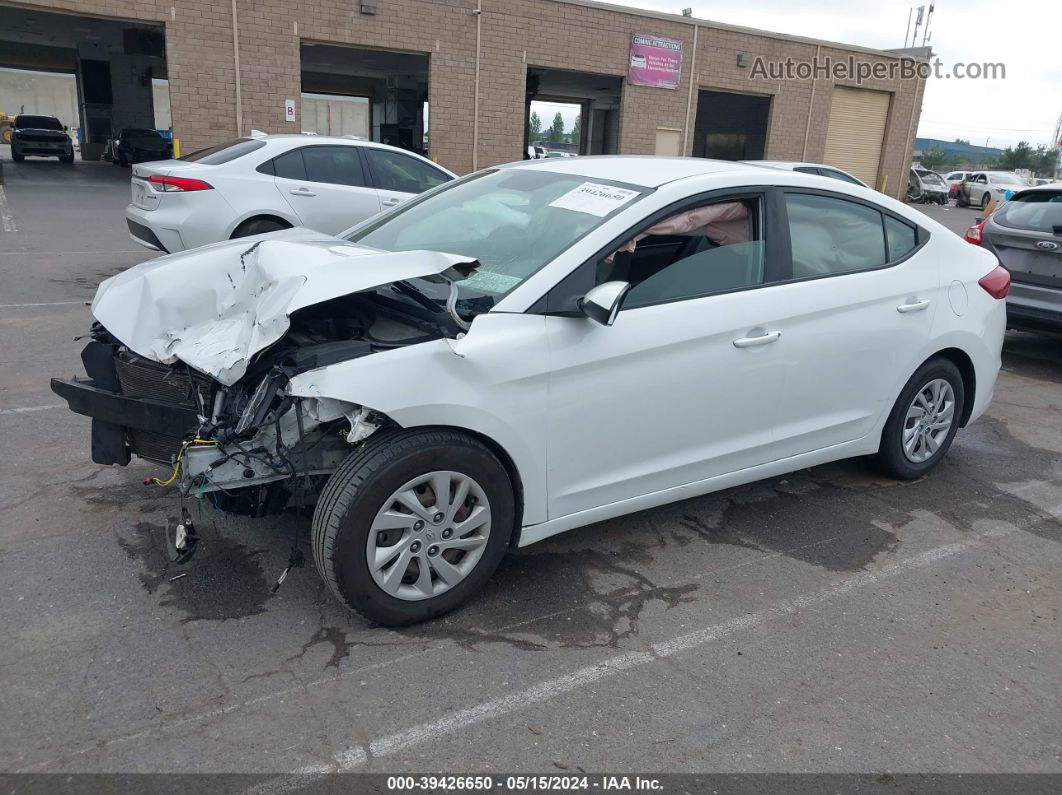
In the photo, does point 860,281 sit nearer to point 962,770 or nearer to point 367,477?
point 962,770

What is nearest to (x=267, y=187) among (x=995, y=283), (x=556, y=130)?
(x=995, y=283)

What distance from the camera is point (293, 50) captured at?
20.0 m

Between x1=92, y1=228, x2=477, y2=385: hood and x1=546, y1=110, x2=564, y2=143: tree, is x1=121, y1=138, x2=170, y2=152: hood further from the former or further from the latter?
x1=546, y1=110, x2=564, y2=143: tree

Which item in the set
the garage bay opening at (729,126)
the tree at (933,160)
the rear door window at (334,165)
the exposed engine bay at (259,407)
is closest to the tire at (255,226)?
the rear door window at (334,165)

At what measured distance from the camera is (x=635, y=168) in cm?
409

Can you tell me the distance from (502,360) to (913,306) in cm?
249

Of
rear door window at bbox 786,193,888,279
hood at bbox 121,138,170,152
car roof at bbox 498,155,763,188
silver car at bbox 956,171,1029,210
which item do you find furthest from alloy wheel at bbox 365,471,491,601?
silver car at bbox 956,171,1029,210

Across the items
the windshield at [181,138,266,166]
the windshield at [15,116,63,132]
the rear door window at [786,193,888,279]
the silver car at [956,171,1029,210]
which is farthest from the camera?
the silver car at [956,171,1029,210]

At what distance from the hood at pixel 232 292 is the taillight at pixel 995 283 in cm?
322

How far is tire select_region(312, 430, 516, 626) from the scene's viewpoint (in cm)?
299

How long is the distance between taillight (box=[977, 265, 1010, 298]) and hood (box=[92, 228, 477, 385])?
3220 millimetres

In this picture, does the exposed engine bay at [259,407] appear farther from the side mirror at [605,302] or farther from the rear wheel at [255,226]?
the rear wheel at [255,226]

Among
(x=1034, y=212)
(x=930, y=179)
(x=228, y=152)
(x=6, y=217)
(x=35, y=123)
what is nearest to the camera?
(x=1034, y=212)

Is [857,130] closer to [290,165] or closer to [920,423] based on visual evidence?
[290,165]
